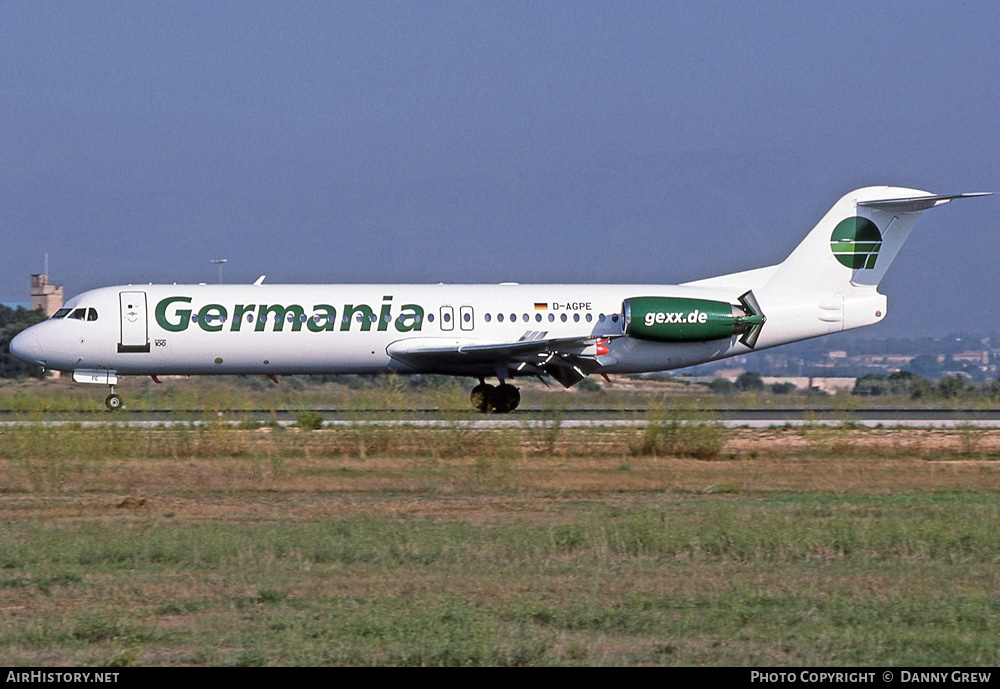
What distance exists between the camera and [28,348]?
96.5ft

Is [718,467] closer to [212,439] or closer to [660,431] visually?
[660,431]

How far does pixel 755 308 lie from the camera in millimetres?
31922

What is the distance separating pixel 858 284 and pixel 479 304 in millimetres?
10120

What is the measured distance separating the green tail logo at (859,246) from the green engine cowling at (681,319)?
316 cm

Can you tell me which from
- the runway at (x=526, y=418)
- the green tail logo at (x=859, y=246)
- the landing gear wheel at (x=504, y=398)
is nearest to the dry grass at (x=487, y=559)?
the runway at (x=526, y=418)

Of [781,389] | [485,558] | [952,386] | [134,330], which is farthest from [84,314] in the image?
[781,389]

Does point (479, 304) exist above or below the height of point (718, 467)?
above

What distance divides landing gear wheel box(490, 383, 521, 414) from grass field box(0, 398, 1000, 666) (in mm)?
9834

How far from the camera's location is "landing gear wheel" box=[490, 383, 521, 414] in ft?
100

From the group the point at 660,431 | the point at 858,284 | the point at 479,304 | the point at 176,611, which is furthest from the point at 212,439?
the point at 858,284

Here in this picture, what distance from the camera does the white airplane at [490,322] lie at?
29.3 meters

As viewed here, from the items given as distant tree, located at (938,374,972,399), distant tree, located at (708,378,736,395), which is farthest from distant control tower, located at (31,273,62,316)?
distant tree, located at (938,374,972,399)

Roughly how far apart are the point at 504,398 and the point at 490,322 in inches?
75.4
